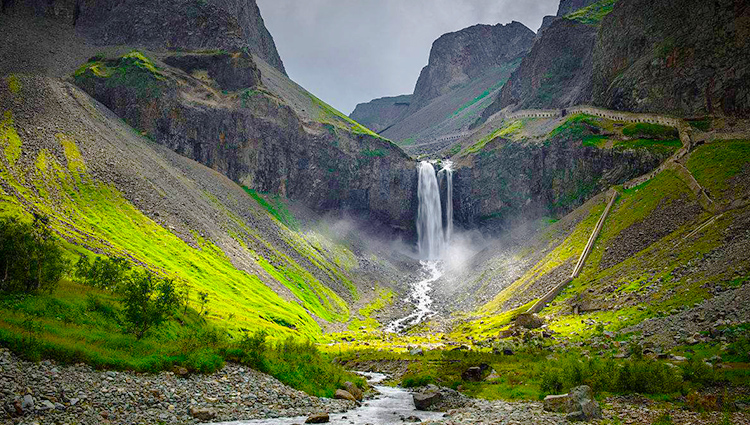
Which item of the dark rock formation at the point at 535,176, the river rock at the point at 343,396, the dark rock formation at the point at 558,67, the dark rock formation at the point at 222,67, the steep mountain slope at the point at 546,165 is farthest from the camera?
the dark rock formation at the point at 558,67

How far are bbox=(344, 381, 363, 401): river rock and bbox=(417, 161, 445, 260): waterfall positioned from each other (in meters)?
107

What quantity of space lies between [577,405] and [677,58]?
10343 centimetres

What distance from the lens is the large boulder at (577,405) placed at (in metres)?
19.8

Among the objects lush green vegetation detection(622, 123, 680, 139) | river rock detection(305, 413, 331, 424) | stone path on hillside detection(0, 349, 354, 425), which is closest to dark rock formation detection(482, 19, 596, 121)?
lush green vegetation detection(622, 123, 680, 139)

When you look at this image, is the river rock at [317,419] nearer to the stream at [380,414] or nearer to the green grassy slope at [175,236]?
the stream at [380,414]

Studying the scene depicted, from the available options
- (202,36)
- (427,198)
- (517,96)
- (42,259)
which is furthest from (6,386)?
(517,96)

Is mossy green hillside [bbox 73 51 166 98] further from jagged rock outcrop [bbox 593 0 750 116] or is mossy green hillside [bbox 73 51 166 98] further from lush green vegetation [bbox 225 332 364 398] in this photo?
jagged rock outcrop [bbox 593 0 750 116]

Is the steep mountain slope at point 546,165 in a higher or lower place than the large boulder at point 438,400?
higher

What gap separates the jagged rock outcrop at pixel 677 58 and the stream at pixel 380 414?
296 ft

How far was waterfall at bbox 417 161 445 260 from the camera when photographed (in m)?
141

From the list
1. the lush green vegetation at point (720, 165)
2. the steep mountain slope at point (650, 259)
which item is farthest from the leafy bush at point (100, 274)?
the lush green vegetation at point (720, 165)

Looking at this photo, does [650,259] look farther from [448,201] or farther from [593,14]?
[593,14]

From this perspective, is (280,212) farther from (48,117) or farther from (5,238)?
(5,238)

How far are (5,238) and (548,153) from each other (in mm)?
122135
